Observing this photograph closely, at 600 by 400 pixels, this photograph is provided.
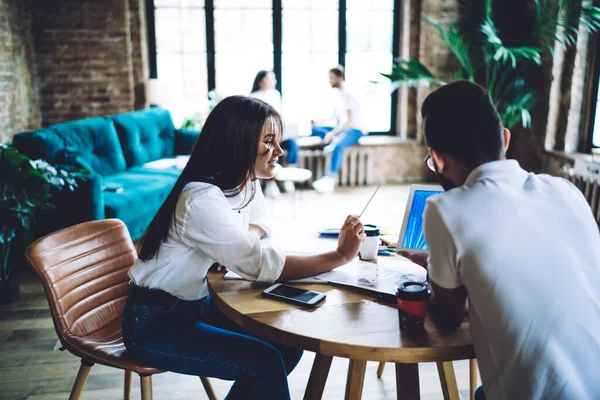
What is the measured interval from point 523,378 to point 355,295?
47 cm

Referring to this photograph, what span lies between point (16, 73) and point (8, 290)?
296 cm

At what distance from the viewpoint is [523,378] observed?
3.24ft

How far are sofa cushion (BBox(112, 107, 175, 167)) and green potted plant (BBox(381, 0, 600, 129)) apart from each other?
85.9 inches

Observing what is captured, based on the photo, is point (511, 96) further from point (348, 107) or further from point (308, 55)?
point (308, 55)

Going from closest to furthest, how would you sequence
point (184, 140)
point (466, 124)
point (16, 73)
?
point (466, 124), point (16, 73), point (184, 140)

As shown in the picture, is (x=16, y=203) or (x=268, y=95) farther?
(x=268, y=95)

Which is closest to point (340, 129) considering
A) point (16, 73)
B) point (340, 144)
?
point (340, 144)

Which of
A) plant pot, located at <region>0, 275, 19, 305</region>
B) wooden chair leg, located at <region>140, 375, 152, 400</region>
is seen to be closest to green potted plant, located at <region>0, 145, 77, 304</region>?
plant pot, located at <region>0, 275, 19, 305</region>

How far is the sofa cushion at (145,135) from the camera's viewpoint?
4754 mm

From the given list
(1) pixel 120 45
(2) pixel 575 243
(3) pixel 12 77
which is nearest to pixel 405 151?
(1) pixel 120 45

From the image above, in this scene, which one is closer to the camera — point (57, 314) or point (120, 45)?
point (57, 314)

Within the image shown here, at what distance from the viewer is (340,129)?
5988mm

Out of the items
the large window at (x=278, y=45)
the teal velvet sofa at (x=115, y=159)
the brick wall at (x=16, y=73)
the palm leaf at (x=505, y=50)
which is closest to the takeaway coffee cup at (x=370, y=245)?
the teal velvet sofa at (x=115, y=159)

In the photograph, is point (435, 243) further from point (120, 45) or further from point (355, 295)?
point (120, 45)
